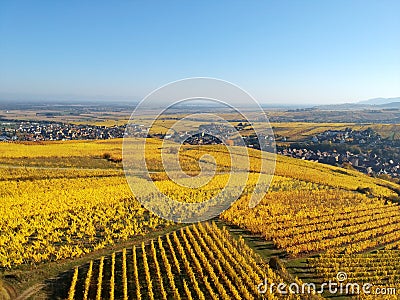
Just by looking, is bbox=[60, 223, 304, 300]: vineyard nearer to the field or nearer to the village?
the field

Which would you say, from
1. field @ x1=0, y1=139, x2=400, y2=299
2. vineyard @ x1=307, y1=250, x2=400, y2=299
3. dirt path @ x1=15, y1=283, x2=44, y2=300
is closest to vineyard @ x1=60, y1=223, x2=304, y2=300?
field @ x1=0, y1=139, x2=400, y2=299

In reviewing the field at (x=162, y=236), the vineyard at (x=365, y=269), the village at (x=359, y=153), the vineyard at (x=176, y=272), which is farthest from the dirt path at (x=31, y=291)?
the village at (x=359, y=153)

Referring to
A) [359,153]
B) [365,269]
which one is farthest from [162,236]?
[359,153]

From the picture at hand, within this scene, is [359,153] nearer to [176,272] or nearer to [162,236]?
[162,236]

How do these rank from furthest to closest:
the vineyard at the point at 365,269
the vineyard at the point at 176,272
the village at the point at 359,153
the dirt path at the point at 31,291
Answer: the village at the point at 359,153, the vineyard at the point at 365,269, the vineyard at the point at 176,272, the dirt path at the point at 31,291

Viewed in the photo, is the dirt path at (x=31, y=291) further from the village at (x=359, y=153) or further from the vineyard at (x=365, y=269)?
the village at (x=359, y=153)

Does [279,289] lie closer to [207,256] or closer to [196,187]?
[207,256]

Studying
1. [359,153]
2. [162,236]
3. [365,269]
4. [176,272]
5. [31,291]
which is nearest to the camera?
[31,291]
